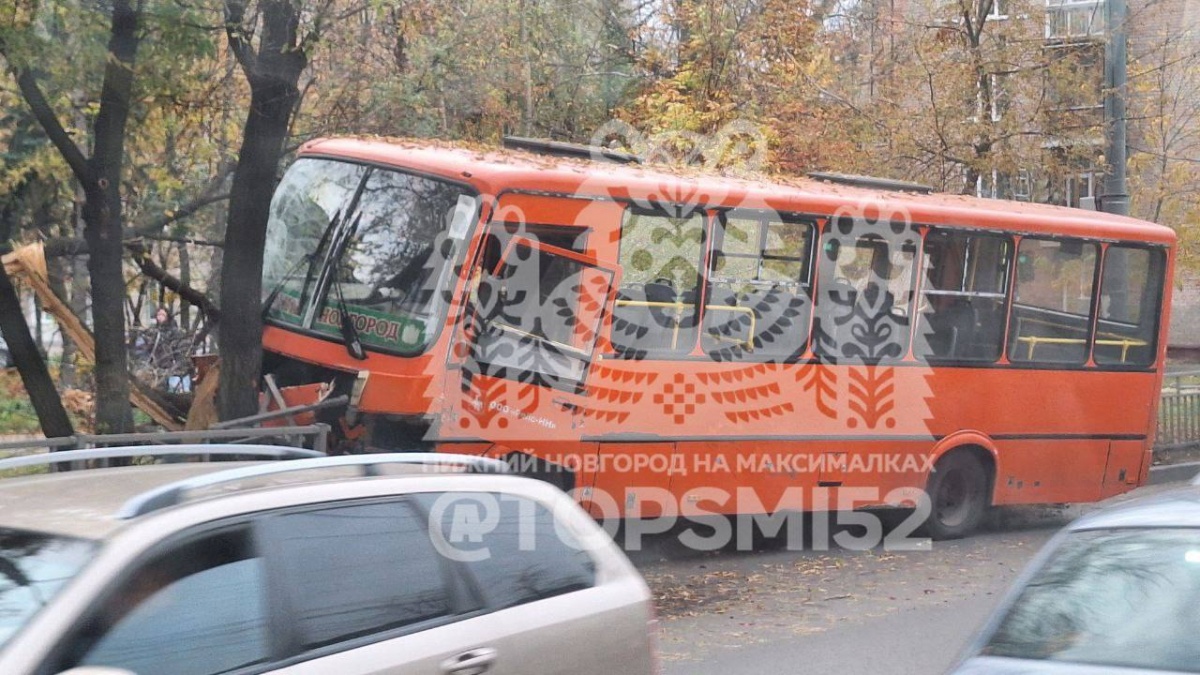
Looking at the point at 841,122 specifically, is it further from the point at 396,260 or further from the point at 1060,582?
the point at 1060,582

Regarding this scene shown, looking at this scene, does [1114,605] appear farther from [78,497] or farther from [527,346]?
[527,346]

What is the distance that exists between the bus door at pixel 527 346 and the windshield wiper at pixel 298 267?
4.92 ft

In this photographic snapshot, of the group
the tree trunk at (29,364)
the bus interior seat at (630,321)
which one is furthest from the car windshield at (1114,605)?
the tree trunk at (29,364)

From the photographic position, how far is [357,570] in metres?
4.13

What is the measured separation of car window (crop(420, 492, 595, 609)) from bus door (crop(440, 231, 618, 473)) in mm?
4864

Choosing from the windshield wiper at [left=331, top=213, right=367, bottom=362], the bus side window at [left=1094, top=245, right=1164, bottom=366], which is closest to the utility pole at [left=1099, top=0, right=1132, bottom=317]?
the bus side window at [left=1094, top=245, right=1164, bottom=366]

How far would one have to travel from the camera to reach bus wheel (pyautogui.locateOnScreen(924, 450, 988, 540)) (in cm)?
1247

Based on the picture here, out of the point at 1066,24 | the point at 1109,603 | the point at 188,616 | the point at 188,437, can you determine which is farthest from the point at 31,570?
the point at 1066,24

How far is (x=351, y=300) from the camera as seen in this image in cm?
1016

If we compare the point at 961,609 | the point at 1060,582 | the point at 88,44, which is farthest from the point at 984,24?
the point at 1060,582

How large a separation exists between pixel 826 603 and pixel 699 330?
7.83 feet

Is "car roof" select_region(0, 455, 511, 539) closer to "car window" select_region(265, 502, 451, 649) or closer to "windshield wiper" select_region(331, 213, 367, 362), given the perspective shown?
"car window" select_region(265, 502, 451, 649)

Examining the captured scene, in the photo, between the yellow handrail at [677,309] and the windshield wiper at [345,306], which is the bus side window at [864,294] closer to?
the yellow handrail at [677,309]

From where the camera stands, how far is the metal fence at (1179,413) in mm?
16703
